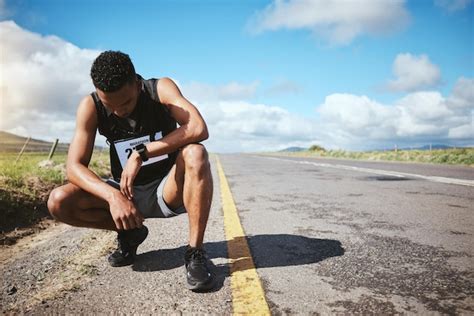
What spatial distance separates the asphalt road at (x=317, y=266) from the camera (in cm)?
177

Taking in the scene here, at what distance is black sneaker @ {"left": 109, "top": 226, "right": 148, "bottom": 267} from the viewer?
246cm

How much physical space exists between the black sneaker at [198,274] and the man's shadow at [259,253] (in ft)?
0.33

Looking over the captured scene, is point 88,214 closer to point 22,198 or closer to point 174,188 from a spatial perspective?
point 174,188

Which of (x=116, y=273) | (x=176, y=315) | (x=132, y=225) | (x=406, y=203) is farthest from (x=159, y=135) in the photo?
(x=406, y=203)

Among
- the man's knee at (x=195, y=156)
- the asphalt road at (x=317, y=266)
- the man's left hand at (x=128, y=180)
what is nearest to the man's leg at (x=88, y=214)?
the asphalt road at (x=317, y=266)

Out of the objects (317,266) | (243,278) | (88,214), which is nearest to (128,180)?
(88,214)

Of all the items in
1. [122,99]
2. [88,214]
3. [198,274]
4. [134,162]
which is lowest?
[198,274]

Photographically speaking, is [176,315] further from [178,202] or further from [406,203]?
[406,203]

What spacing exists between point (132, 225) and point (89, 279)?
444 mm

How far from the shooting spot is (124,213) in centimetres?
216

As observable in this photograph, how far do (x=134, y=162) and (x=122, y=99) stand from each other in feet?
1.44

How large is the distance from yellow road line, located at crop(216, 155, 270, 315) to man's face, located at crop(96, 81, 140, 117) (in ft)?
4.36

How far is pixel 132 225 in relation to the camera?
219 cm

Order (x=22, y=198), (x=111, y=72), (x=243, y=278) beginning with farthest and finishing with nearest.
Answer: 1. (x=22, y=198)
2. (x=111, y=72)
3. (x=243, y=278)
